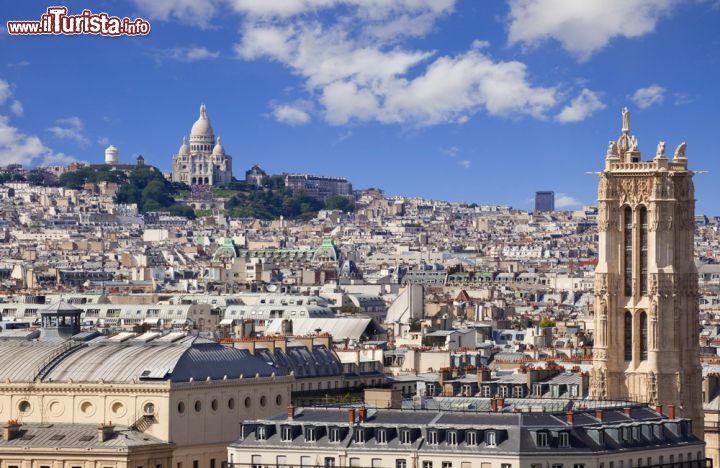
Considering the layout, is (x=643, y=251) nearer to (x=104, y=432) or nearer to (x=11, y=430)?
(x=104, y=432)

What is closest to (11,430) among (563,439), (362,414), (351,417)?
(351,417)

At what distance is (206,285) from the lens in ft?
584

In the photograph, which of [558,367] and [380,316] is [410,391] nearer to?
[558,367]

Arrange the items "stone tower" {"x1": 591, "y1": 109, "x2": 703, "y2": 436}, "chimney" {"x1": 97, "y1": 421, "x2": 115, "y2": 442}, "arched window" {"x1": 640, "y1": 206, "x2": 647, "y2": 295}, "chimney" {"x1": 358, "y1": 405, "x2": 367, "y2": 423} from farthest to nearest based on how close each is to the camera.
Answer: "arched window" {"x1": 640, "y1": 206, "x2": 647, "y2": 295} → "stone tower" {"x1": 591, "y1": 109, "x2": 703, "y2": 436} → "chimney" {"x1": 97, "y1": 421, "x2": 115, "y2": 442} → "chimney" {"x1": 358, "y1": 405, "x2": 367, "y2": 423}

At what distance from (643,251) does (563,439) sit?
59.4ft

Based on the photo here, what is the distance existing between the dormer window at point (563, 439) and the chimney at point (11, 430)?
46.4ft

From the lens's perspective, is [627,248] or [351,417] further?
[627,248]

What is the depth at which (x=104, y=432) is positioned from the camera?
60.8m

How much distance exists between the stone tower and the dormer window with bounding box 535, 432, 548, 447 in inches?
645

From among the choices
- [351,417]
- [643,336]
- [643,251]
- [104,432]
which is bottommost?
[104,432]

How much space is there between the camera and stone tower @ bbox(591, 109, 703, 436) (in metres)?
70.8

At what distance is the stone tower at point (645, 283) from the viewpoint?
232 feet

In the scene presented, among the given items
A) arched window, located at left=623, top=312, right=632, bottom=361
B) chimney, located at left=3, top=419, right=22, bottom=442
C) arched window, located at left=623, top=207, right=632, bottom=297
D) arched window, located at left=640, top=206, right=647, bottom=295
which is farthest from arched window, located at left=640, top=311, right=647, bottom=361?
chimney, located at left=3, top=419, right=22, bottom=442

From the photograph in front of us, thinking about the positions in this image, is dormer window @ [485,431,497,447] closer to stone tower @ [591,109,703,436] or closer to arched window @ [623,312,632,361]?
stone tower @ [591,109,703,436]
